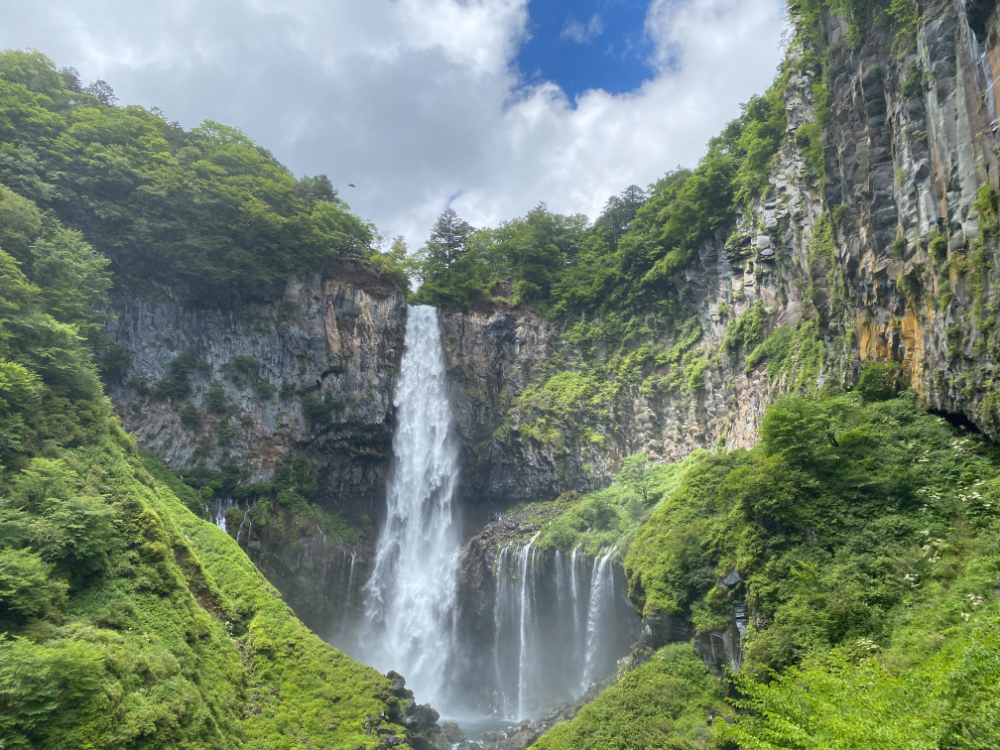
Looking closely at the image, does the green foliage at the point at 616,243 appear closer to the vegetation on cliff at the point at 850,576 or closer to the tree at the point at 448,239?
the tree at the point at 448,239

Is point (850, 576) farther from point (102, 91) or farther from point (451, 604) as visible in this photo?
point (102, 91)

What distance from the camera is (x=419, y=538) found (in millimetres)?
32656

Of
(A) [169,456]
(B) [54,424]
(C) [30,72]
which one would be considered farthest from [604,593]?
(C) [30,72]

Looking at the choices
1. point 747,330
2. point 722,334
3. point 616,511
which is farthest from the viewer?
point 722,334

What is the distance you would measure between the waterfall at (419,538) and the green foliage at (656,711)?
1595cm

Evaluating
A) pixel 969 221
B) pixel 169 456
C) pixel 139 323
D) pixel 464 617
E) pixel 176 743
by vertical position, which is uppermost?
pixel 139 323

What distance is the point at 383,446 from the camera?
3412 cm

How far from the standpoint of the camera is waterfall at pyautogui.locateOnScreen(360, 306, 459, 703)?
28766mm

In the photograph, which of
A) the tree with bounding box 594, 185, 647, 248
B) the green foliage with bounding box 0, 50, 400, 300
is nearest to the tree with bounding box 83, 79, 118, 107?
the green foliage with bounding box 0, 50, 400, 300

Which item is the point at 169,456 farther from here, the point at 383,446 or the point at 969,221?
the point at 969,221

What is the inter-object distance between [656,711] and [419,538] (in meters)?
22.0

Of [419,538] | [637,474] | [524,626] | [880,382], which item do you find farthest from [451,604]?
[880,382]

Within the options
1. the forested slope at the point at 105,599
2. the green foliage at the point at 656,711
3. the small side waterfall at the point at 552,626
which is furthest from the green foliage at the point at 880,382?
the forested slope at the point at 105,599

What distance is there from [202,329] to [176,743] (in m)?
24.0
